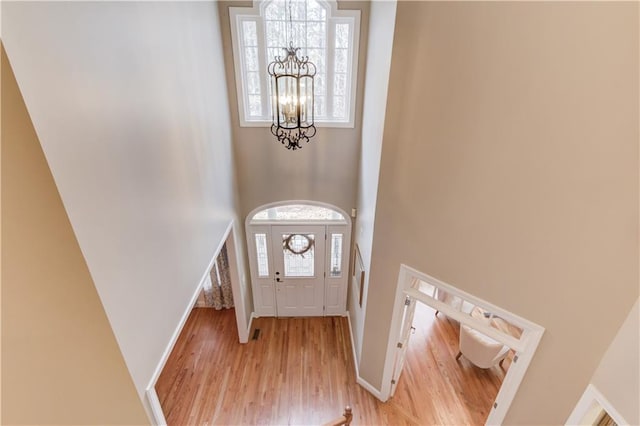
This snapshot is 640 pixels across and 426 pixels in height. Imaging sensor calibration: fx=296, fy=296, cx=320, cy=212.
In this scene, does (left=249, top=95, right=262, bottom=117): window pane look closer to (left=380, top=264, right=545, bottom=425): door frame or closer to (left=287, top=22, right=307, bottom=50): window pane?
(left=287, top=22, right=307, bottom=50): window pane

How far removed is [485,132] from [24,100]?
2.63m

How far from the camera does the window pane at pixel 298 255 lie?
5027 millimetres

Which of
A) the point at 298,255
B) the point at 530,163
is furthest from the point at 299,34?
the point at 298,255

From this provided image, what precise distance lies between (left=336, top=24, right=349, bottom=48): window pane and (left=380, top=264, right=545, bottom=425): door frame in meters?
2.92

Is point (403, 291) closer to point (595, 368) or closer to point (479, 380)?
point (595, 368)

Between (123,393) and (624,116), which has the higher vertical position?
(624,116)

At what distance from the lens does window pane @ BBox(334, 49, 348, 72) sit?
12.9ft

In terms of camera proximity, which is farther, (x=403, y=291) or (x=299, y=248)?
(x=299, y=248)

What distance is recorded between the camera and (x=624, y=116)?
1697 millimetres

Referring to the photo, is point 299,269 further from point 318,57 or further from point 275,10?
point 275,10

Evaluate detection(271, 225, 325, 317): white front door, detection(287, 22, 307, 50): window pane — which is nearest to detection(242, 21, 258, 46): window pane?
detection(287, 22, 307, 50): window pane

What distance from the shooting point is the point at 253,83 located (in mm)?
4086

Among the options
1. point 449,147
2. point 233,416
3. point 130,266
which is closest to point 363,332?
point 233,416

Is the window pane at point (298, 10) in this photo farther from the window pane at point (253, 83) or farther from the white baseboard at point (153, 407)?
the white baseboard at point (153, 407)
